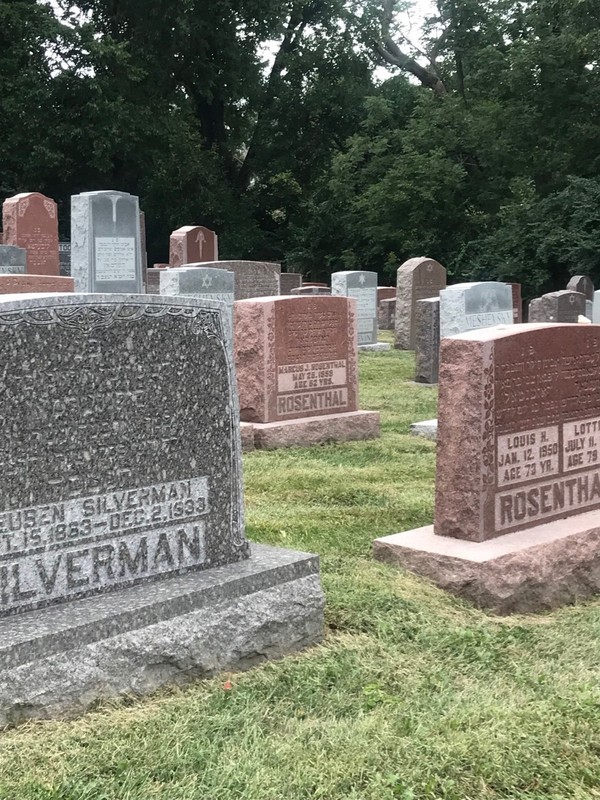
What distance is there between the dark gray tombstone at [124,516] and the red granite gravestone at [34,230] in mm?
16055

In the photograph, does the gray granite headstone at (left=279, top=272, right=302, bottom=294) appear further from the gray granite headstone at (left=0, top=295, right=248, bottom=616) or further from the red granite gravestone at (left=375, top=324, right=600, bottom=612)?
the gray granite headstone at (left=0, top=295, right=248, bottom=616)

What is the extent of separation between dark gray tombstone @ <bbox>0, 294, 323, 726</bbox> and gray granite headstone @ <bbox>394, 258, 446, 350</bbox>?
13414 mm

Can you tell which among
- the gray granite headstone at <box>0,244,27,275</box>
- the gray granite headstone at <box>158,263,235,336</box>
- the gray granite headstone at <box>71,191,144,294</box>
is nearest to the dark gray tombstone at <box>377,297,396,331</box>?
the gray granite headstone at <box>71,191,144,294</box>

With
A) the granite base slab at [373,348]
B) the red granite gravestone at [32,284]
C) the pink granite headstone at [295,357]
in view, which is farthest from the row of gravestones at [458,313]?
the red granite gravestone at [32,284]

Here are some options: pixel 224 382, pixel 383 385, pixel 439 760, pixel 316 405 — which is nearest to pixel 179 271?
pixel 383 385

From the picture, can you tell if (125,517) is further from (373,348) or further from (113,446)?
(373,348)

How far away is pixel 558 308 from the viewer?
14.8m

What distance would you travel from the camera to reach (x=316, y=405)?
8562 mm

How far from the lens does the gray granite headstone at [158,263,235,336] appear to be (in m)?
11.9

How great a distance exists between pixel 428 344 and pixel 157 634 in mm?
9657

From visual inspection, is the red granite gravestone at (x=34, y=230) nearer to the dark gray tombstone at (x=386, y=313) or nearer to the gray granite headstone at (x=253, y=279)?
the gray granite headstone at (x=253, y=279)

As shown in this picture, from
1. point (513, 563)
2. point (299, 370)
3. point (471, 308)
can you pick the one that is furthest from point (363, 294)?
point (513, 563)

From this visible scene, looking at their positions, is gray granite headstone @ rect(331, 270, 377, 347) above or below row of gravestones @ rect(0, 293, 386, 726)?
above

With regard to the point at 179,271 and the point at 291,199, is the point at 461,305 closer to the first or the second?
the point at 179,271
